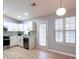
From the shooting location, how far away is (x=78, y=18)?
687 millimetres

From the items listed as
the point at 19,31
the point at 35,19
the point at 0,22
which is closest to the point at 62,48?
the point at 35,19

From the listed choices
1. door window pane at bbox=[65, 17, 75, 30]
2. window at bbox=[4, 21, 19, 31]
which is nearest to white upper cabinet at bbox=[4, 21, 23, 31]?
window at bbox=[4, 21, 19, 31]

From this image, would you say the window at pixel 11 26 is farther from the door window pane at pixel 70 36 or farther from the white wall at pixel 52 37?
the door window pane at pixel 70 36

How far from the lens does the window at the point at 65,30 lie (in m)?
3.80

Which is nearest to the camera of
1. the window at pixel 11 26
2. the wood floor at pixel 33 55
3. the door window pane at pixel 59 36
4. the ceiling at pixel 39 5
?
the ceiling at pixel 39 5

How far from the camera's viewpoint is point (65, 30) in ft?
13.4

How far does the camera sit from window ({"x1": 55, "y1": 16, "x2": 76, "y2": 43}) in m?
3.80

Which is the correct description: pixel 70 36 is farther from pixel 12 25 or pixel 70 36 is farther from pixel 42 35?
pixel 12 25

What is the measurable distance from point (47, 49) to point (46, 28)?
1505 millimetres

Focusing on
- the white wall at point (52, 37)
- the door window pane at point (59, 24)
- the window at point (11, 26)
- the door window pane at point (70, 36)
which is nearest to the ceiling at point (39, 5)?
the white wall at point (52, 37)

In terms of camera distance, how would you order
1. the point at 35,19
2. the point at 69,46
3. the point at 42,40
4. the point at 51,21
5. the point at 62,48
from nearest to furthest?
the point at 69,46
the point at 62,48
the point at 51,21
the point at 42,40
the point at 35,19

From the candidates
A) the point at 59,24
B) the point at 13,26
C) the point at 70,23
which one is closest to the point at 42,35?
the point at 59,24

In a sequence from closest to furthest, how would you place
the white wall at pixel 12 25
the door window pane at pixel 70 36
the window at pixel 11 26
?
the door window pane at pixel 70 36 → the window at pixel 11 26 → the white wall at pixel 12 25

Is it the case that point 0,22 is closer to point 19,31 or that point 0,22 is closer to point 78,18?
point 78,18
